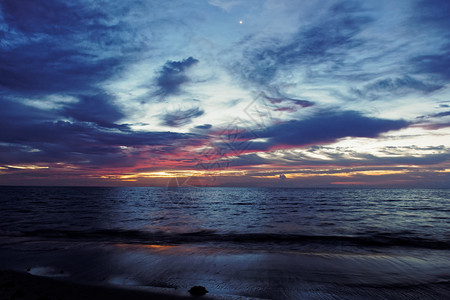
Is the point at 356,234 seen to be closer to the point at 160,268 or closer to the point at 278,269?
Result: the point at 278,269

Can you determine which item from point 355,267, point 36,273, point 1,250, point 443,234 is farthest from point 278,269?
point 443,234

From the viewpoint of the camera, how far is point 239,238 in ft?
51.6

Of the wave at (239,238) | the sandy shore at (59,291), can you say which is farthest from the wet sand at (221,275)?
the wave at (239,238)

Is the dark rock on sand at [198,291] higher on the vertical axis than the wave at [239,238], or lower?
higher

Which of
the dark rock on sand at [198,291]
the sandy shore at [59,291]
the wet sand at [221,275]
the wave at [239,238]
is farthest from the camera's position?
the wave at [239,238]

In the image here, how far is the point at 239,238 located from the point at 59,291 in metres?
11.1

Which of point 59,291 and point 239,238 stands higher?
point 59,291

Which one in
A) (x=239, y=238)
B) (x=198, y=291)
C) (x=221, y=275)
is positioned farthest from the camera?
(x=239, y=238)

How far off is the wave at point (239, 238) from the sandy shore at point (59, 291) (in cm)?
793

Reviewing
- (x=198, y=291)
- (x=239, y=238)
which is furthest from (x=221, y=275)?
(x=239, y=238)

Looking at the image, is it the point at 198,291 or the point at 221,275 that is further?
the point at 221,275

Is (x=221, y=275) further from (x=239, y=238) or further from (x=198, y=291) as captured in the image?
(x=239, y=238)

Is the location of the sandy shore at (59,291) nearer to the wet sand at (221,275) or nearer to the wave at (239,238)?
the wet sand at (221,275)

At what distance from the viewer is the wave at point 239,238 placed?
14.3 meters
